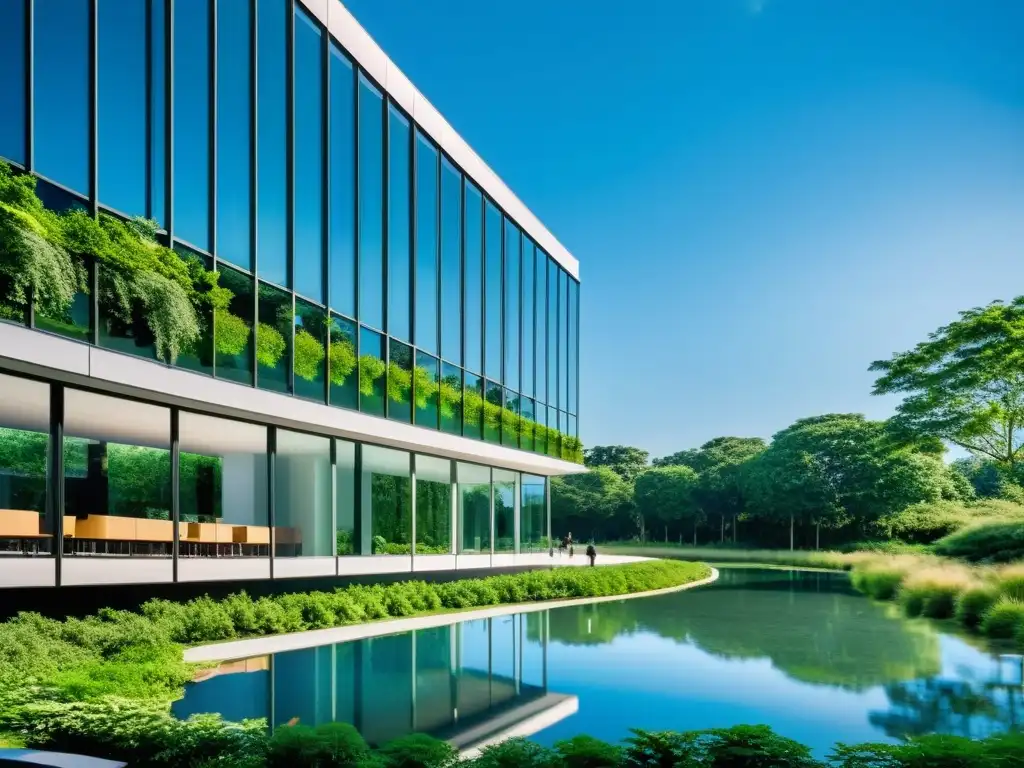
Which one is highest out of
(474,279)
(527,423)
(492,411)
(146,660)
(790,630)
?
(474,279)

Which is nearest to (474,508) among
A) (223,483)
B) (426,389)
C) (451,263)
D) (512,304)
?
(426,389)

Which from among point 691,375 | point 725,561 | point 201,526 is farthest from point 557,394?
point 691,375

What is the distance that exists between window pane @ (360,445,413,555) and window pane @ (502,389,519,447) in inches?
236

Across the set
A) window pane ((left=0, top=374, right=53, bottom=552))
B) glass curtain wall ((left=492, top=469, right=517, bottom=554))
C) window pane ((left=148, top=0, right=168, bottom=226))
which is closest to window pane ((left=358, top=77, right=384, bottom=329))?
window pane ((left=148, top=0, right=168, bottom=226))

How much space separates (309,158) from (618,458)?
82837 millimetres

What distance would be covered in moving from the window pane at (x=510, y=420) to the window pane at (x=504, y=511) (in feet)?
5.98

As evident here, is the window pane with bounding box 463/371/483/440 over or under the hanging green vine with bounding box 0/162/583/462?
under

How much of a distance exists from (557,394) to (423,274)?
12.8 metres

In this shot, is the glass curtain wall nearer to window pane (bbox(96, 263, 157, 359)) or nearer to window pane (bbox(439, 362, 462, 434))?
window pane (bbox(439, 362, 462, 434))

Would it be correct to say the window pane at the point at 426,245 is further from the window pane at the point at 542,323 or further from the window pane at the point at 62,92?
the window pane at the point at 62,92

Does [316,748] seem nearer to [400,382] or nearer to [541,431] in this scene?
[400,382]

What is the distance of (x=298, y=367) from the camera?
66.4ft

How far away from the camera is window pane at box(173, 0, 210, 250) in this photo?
56.2 ft

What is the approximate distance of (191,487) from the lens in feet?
57.8
